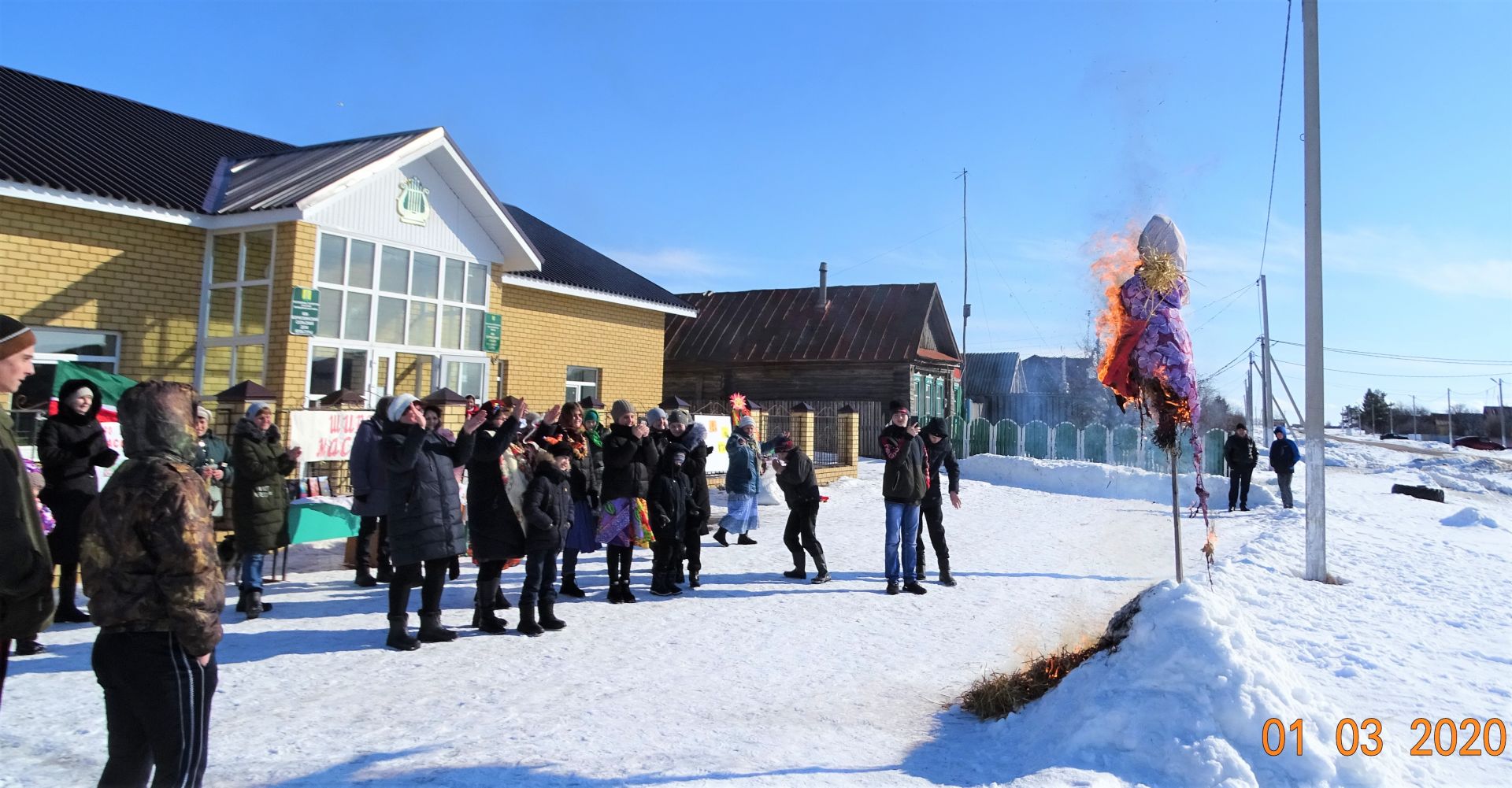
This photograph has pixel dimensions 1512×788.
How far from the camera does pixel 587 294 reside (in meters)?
19.3

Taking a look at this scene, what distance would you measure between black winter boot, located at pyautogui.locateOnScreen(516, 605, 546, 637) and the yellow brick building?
20.0ft

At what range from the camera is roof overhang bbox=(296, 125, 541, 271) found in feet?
43.7

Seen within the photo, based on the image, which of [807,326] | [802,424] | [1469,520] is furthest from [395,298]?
[807,326]

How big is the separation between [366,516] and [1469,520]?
56.2 feet

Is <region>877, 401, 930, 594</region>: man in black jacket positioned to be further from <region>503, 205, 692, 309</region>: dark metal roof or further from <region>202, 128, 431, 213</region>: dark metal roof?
<region>503, 205, 692, 309</region>: dark metal roof

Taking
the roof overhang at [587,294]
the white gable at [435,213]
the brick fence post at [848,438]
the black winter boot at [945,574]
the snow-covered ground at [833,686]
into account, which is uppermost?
the white gable at [435,213]

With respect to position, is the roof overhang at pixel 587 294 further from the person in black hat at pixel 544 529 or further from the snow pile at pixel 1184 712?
the snow pile at pixel 1184 712

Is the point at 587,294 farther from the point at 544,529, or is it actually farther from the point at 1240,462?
the point at 1240,462

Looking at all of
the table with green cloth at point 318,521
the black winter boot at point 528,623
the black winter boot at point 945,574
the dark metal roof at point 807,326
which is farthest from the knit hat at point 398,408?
the dark metal roof at point 807,326

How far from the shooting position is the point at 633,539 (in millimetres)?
7703

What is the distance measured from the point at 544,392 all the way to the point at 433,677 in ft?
44.9

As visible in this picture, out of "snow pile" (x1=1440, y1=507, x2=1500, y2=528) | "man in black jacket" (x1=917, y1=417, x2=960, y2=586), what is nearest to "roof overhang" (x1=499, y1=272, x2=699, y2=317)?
"man in black jacket" (x1=917, y1=417, x2=960, y2=586)

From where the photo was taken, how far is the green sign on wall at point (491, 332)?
1584 centimetres

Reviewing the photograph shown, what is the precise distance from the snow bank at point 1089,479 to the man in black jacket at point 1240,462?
1549 mm
